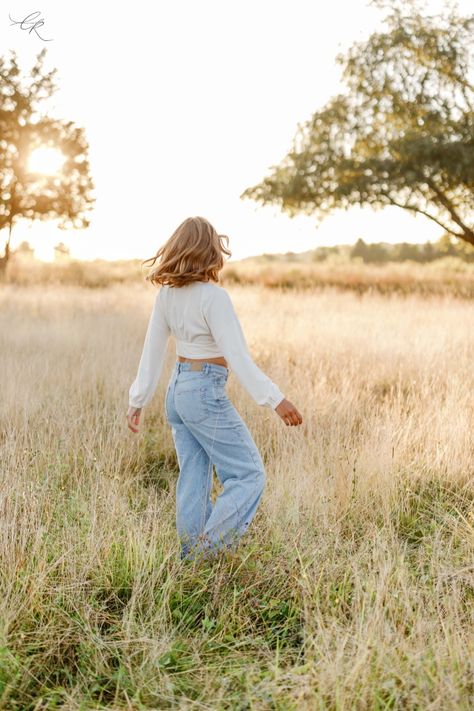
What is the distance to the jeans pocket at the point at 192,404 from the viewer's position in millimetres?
3361

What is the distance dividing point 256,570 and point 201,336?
1.15m

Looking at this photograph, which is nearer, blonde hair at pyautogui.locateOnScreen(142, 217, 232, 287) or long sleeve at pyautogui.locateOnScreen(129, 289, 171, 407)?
blonde hair at pyautogui.locateOnScreen(142, 217, 232, 287)

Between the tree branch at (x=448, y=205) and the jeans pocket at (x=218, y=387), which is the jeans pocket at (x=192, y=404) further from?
the tree branch at (x=448, y=205)

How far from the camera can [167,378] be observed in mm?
7312

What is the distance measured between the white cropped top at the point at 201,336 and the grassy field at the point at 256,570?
0.75 meters

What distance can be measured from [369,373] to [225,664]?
5181 mm

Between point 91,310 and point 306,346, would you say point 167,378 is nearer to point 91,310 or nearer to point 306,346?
point 306,346

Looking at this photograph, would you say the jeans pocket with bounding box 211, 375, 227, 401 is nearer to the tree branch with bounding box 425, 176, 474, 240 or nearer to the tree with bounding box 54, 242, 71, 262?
the tree branch with bounding box 425, 176, 474, 240

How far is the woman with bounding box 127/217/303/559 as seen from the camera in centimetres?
329

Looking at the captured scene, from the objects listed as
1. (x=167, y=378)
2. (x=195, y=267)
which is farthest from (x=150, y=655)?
(x=167, y=378)

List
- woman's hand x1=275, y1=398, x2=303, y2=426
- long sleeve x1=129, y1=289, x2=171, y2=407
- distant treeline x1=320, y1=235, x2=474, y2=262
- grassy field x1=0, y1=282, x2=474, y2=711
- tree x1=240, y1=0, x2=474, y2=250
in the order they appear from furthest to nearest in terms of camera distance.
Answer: distant treeline x1=320, y1=235, x2=474, y2=262 < tree x1=240, y1=0, x2=474, y2=250 < long sleeve x1=129, y1=289, x2=171, y2=407 < woman's hand x1=275, y1=398, x2=303, y2=426 < grassy field x1=0, y1=282, x2=474, y2=711

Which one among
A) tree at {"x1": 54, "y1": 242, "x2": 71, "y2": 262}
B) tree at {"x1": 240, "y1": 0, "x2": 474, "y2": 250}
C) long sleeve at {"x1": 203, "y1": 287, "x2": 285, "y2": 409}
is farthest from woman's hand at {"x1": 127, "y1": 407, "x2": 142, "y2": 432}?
tree at {"x1": 54, "y1": 242, "x2": 71, "y2": 262}

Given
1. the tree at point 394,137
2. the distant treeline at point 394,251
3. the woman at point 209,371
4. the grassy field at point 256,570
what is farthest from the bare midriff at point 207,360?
the distant treeline at point 394,251

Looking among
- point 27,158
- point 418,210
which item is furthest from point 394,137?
point 27,158
